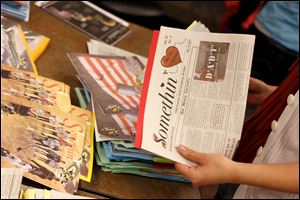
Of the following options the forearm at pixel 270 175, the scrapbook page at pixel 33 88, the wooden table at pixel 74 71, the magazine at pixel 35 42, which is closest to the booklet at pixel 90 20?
the wooden table at pixel 74 71

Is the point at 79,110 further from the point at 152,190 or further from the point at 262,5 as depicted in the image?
the point at 262,5

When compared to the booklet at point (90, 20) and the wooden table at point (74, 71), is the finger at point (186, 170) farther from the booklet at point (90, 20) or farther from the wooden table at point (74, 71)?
the booklet at point (90, 20)

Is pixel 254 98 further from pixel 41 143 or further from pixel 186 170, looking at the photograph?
pixel 41 143

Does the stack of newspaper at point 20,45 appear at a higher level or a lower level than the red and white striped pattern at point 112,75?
higher

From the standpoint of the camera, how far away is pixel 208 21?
279 cm

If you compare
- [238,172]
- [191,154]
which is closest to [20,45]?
[191,154]

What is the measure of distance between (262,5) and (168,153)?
0.96m

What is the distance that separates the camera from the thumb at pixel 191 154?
3.03 ft

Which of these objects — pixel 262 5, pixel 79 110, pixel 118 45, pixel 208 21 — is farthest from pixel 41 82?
pixel 208 21

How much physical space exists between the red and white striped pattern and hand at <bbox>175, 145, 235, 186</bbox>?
254 mm

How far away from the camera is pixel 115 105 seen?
1.12 m

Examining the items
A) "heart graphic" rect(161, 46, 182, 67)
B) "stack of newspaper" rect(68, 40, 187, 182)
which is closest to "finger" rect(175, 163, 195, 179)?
"stack of newspaper" rect(68, 40, 187, 182)

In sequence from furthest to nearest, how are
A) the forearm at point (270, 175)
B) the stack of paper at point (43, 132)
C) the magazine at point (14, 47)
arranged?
the magazine at point (14, 47) < the stack of paper at point (43, 132) < the forearm at point (270, 175)

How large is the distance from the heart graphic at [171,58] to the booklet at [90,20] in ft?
1.54
